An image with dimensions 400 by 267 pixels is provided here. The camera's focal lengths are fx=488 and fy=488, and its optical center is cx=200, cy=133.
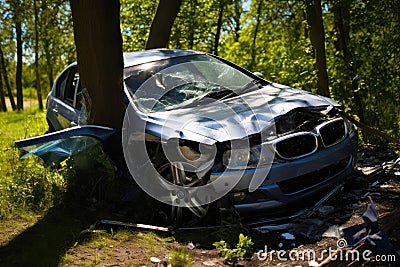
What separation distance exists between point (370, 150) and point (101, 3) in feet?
13.5

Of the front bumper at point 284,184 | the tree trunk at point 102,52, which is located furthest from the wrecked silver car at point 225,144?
the tree trunk at point 102,52

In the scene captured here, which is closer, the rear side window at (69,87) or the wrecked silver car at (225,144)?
the wrecked silver car at (225,144)

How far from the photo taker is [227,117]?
4.76 m

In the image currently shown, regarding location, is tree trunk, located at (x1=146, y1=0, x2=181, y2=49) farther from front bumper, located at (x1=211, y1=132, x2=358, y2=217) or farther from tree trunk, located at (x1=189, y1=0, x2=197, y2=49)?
front bumper, located at (x1=211, y1=132, x2=358, y2=217)

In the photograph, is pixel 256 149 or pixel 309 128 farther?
pixel 309 128

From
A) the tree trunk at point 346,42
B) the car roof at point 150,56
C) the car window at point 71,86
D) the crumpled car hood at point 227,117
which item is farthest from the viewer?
the tree trunk at point 346,42

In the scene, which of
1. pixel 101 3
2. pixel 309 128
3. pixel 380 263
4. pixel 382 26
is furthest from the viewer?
pixel 382 26

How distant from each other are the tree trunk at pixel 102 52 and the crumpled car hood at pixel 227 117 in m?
0.69

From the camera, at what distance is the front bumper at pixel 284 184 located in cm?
433

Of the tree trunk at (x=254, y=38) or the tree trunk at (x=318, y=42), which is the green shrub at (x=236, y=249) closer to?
the tree trunk at (x=318, y=42)

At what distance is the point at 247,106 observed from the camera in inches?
199

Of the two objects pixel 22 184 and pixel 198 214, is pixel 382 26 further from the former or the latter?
pixel 22 184

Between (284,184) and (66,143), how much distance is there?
2.51m

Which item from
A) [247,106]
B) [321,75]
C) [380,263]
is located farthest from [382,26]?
[380,263]
